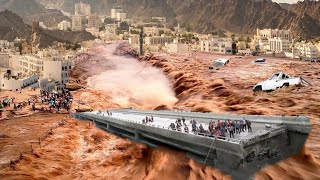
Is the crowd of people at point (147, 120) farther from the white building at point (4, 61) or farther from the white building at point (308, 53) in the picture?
the white building at point (308, 53)

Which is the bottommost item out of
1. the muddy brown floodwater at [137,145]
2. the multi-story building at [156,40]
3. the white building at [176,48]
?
the muddy brown floodwater at [137,145]

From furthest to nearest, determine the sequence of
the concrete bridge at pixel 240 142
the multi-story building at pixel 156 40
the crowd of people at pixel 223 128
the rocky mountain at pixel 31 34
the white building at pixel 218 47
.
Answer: the multi-story building at pixel 156 40
the rocky mountain at pixel 31 34
the white building at pixel 218 47
the crowd of people at pixel 223 128
the concrete bridge at pixel 240 142

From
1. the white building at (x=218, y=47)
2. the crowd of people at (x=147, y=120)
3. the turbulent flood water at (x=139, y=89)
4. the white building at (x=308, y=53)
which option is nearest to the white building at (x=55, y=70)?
the turbulent flood water at (x=139, y=89)

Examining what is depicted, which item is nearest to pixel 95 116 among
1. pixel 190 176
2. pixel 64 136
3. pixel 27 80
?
pixel 64 136

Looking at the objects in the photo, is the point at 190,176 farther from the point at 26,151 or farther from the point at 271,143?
the point at 26,151

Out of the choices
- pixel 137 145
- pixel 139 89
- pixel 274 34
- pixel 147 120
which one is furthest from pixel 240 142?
pixel 274 34
